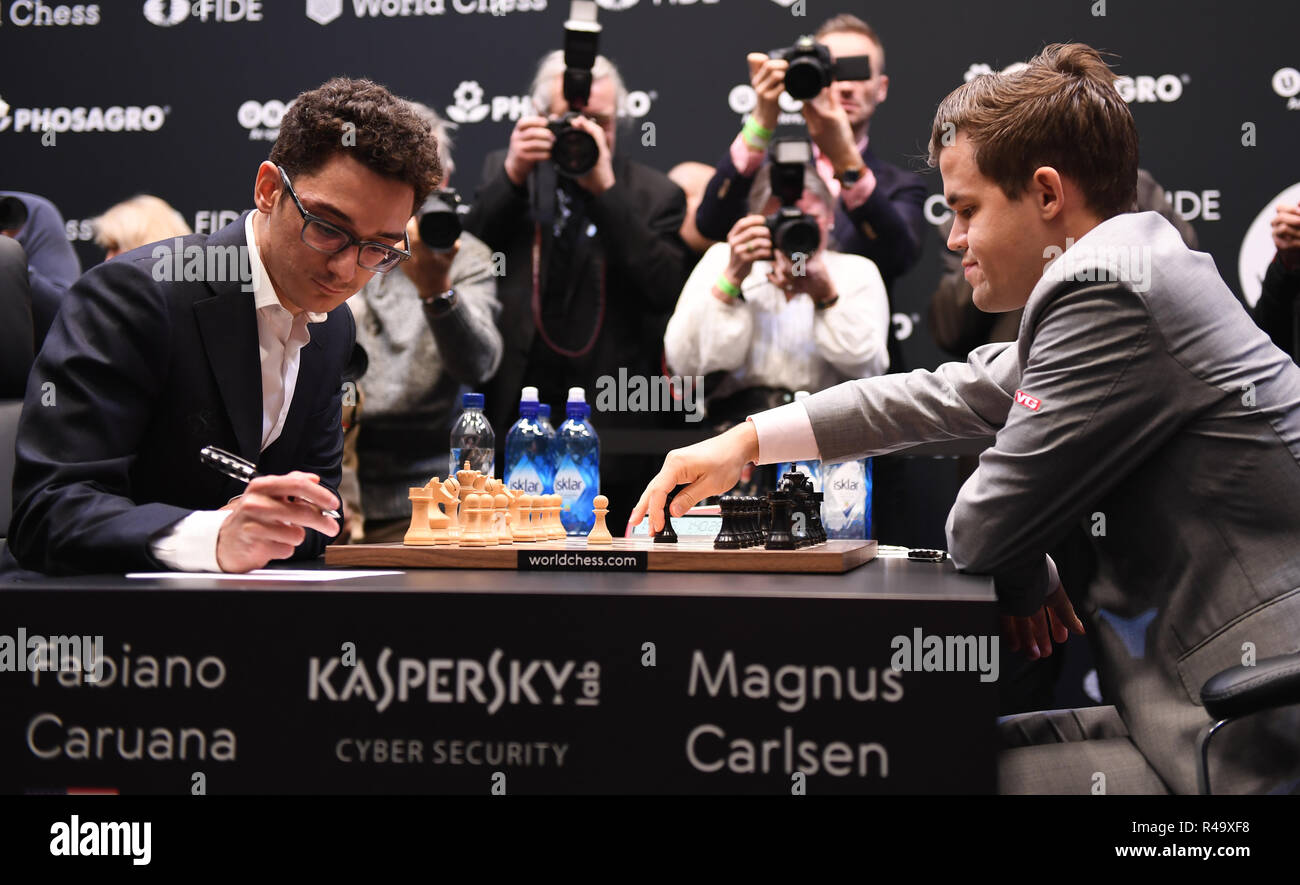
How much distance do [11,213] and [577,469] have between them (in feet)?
7.33

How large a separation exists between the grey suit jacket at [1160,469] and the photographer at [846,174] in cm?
211

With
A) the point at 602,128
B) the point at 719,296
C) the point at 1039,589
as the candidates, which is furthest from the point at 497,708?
the point at 602,128

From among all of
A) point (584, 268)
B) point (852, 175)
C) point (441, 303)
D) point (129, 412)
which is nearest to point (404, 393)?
point (441, 303)

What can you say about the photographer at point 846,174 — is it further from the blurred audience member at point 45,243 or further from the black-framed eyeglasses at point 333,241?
the blurred audience member at point 45,243

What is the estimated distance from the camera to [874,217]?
348 centimetres

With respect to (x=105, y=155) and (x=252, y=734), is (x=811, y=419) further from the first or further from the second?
(x=105, y=155)

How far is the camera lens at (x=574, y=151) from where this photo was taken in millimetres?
3398

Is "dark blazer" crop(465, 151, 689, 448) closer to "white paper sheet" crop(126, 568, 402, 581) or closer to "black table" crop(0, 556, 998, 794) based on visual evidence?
"white paper sheet" crop(126, 568, 402, 581)

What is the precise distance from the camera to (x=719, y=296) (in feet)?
10.9

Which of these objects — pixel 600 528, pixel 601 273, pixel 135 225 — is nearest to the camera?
pixel 600 528

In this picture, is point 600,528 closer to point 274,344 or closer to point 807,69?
point 274,344

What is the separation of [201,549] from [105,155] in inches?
148
